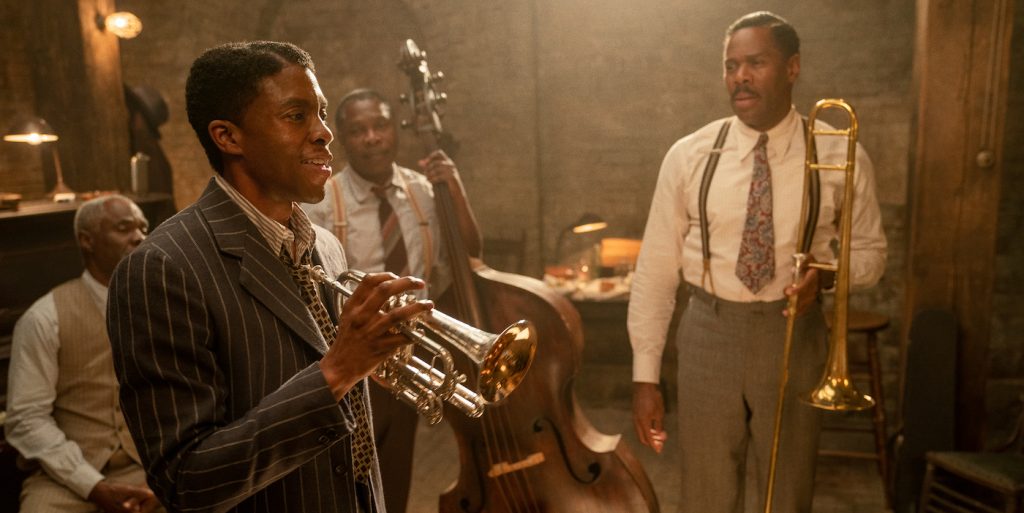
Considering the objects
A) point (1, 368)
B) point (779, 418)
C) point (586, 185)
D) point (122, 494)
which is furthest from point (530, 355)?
point (586, 185)

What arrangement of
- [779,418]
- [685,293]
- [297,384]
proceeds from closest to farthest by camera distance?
[297,384] → [779,418] → [685,293]

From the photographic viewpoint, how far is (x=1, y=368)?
3.80 metres

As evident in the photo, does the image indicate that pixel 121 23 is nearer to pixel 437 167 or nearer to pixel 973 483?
pixel 437 167

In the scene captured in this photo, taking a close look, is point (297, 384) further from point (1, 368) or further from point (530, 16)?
point (530, 16)

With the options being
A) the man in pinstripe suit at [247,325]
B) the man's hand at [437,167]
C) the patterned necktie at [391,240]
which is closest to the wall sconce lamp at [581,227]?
the patterned necktie at [391,240]

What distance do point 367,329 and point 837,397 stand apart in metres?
1.76

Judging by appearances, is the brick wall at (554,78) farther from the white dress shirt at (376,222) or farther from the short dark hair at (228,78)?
the short dark hair at (228,78)

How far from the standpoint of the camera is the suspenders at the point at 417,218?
3.44 m

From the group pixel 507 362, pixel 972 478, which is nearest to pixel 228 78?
pixel 507 362

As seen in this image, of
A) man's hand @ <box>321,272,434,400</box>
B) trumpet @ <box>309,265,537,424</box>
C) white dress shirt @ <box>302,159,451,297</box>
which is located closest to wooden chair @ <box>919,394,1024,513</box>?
white dress shirt @ <box>302,159,451,297</box>

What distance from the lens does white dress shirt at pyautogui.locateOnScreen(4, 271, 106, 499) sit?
2.96 m

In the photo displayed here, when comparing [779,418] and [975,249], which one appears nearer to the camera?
[779,418]

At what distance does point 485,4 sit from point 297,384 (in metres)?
6.21

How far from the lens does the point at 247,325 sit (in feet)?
5.01
